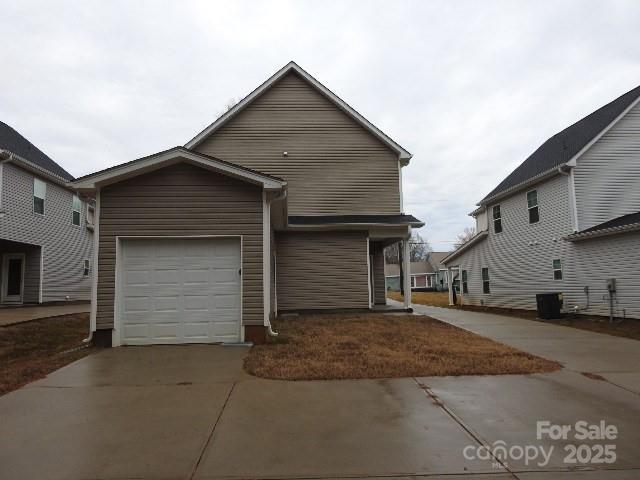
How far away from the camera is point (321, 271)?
15.1m

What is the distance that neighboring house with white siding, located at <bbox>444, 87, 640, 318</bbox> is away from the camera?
46.4 feet

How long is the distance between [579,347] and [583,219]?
8645 mm

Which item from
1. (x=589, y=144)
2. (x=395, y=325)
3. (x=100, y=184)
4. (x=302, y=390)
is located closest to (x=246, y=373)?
(x=302, y=390)

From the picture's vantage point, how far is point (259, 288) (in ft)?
28.9

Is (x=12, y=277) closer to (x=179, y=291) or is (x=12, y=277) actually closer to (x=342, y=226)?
(x=179, y=291)

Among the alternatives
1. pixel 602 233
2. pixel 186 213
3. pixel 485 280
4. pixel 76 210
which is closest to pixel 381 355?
pixel 186 213

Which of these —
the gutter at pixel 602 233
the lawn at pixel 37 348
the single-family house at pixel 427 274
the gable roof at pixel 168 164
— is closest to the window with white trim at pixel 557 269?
the gutter at pixel 602 233

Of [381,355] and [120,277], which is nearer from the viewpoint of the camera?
[381,355]

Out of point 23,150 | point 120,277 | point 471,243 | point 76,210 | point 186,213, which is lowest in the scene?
point 120,277

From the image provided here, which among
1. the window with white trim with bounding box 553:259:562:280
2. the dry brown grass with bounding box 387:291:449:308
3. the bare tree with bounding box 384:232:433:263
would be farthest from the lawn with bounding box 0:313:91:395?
the bare tree with bounding box 384:232:433:263

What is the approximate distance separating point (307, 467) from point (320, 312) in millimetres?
11741

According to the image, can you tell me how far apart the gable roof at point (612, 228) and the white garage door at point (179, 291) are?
12.3 meters

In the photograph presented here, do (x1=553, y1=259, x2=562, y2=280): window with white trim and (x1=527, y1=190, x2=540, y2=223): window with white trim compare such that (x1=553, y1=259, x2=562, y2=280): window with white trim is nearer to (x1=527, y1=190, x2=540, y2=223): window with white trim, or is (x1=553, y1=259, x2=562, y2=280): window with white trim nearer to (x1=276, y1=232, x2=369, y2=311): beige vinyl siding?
(x1=527, y1=190, x2=540, y2=223): window with white trim

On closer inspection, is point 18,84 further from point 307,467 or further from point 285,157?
point 307,467
